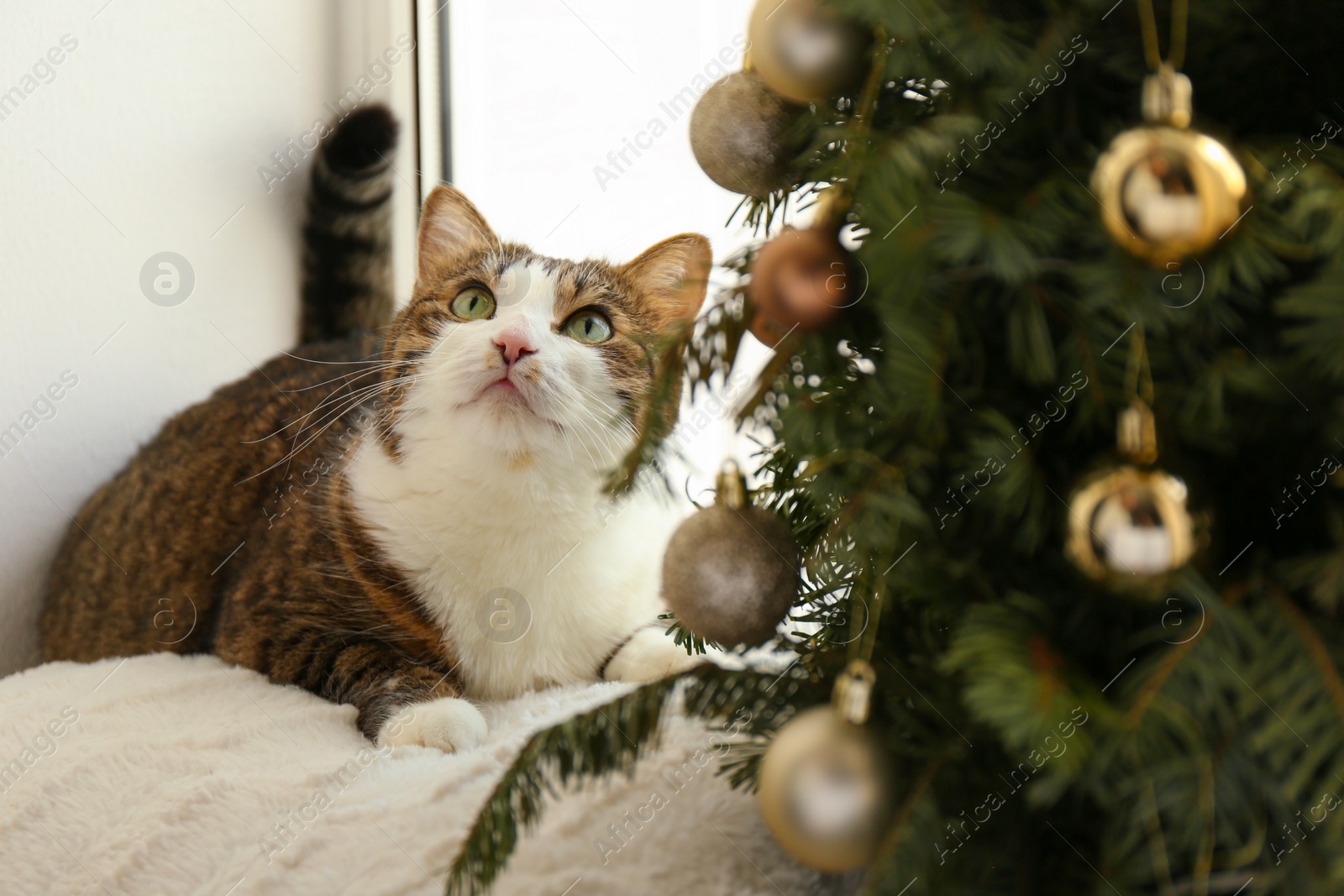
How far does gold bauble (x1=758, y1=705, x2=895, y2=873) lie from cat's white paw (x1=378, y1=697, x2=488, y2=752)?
0.57m

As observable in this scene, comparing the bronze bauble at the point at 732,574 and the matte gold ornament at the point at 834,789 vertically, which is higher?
the bronze bauble at the point at 732,574

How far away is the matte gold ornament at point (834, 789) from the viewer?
0.45 m

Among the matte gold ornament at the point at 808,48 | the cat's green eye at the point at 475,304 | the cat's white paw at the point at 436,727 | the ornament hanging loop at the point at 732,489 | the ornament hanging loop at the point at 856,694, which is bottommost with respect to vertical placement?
the cat's white paw at the point at 436,727

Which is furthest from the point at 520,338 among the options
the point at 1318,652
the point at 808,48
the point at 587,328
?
the point at 1318,652

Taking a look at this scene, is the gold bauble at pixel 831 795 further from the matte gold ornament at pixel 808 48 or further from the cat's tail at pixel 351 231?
the cat's tail at pixel 351 231

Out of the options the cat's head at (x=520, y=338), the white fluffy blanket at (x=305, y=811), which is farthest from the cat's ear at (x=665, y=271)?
the white fluffy blanket at (x=305, y=811)

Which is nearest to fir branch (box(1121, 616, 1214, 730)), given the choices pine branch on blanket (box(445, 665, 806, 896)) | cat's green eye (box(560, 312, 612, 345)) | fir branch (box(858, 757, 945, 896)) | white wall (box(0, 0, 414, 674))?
fir branch (box(858, 757, 945, 896))

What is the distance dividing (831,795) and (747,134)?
1.34ft

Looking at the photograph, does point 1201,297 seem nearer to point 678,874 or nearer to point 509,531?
point 678,874

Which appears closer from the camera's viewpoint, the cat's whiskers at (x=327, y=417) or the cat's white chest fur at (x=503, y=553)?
the cat's white chest fur at (x=503, y=553)

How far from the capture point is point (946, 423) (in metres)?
0.49

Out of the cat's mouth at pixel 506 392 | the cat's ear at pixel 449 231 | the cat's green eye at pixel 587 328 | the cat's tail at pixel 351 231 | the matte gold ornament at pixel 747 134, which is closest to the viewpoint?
Result: the matte gold ornament at pixel 747 134

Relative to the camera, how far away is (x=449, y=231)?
134cm

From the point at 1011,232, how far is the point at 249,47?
1.70 metres
